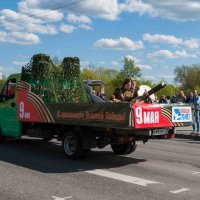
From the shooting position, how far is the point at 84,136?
32.9ft

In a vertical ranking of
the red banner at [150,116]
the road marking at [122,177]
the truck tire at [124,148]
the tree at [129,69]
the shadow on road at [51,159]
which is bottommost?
the road marking at [122,177]

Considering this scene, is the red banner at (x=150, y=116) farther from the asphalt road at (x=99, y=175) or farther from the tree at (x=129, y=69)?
the tree at (x=129, y=69)

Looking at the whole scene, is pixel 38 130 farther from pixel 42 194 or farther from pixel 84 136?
pixel 42 194

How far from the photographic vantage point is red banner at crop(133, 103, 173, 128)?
8672 millimetres

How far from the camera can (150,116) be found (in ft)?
29.5

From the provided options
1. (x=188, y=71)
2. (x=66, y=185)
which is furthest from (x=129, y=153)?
(x=188, y=71)

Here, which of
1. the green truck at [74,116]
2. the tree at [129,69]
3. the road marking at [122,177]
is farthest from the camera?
the tree at [129,69]

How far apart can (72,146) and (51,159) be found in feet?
1.93

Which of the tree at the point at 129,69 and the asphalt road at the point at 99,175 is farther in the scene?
the tree at the point at 129,69

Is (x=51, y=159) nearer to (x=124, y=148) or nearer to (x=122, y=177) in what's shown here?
(x=124, y=148)

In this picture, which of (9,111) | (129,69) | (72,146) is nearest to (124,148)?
(72,146)

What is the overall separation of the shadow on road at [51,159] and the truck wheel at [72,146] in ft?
0.55

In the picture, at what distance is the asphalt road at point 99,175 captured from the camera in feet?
22.8

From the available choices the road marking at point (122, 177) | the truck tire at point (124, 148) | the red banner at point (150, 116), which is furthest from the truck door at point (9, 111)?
the red banner at point (150, 116)
